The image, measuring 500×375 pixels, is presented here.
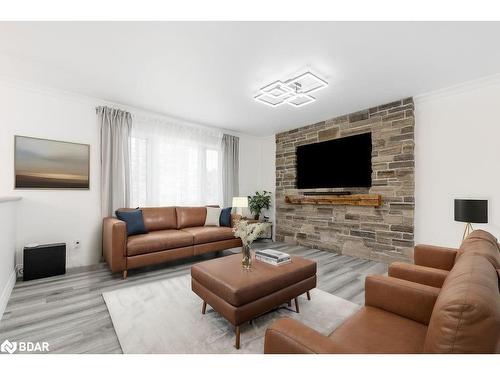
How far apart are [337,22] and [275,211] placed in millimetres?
4165

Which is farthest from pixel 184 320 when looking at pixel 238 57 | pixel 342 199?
pixel 342 199

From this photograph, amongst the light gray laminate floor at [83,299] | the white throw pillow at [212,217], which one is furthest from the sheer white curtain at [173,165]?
the light gray laminate floor at [83,299]

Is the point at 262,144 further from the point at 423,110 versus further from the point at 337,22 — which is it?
the point at 337,22

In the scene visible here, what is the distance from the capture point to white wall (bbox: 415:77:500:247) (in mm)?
2943

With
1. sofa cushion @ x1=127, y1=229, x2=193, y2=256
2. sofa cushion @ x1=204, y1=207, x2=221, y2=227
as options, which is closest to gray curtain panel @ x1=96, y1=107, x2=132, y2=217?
sofa cushion @ x1=127, y1=229, x2=193, y2=256

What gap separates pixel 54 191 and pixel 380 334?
164 inches

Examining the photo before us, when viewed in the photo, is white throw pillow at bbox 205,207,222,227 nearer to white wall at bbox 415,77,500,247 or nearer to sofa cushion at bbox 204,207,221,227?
sofa cushion at bbox 204,207,221,227

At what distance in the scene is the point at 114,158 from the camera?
3750mm

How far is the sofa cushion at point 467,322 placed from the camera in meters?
0.71

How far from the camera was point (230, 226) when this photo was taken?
451 cm

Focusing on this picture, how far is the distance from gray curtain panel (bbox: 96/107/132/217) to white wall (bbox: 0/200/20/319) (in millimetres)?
1067

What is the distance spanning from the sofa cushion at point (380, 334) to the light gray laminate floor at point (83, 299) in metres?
1.12

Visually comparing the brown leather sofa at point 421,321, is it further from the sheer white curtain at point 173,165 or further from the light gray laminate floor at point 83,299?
the sheer white curtain at point 173,165
